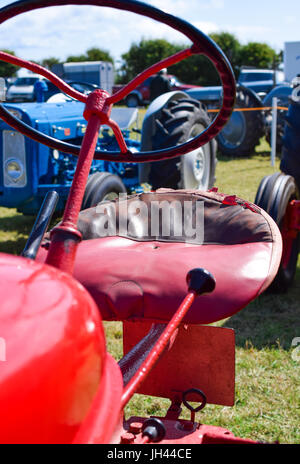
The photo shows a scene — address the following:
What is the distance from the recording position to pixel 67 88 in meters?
1.07

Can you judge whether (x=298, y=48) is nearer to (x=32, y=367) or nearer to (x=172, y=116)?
(x=172, y=116)

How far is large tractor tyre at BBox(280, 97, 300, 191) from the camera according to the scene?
3301mm

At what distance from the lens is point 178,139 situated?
3.79m

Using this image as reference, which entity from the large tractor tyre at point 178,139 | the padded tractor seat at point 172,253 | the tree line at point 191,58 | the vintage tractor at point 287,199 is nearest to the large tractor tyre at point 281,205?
the vintage tractor at point 287,199

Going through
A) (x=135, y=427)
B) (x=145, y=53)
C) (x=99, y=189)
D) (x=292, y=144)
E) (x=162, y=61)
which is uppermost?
(x=145, y=53)

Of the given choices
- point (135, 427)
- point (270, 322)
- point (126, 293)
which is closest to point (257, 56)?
point (270, 322)

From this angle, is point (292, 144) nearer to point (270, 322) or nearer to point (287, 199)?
point (287, 199)

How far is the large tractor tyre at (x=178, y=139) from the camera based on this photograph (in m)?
3.75

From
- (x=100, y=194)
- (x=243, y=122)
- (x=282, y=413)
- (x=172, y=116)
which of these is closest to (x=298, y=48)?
(x=243, y=122)

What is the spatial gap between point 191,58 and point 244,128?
23625 mm

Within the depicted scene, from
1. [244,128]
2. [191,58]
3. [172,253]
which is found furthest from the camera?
[191,58]
